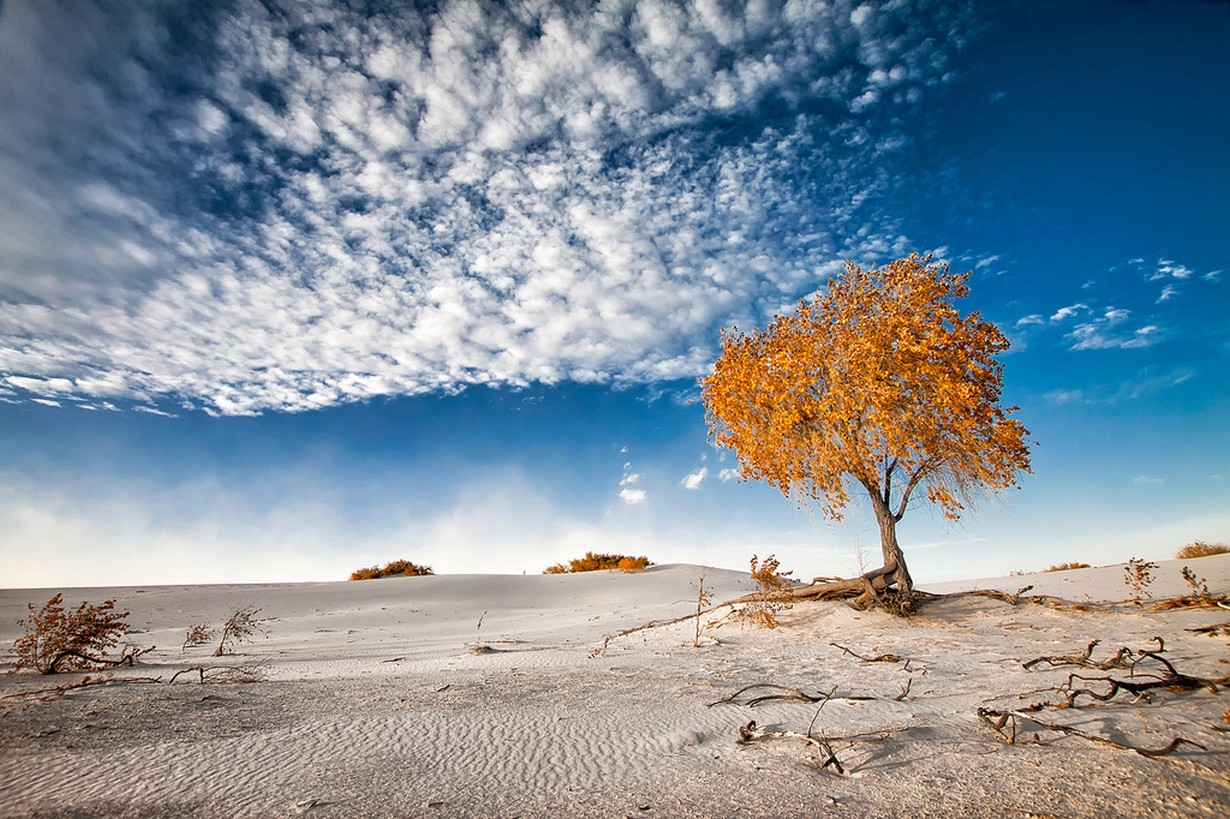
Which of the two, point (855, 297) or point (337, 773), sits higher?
point (855, 297)

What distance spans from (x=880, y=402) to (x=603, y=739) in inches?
337

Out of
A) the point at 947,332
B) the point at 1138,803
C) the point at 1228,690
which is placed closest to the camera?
the point at 1138,803

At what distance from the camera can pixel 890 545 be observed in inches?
413

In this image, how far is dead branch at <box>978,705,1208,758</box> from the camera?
2.45 meters

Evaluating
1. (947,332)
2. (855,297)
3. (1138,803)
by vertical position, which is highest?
(855,297)

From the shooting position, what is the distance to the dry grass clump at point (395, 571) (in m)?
23.4

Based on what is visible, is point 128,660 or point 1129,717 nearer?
point 1129,717

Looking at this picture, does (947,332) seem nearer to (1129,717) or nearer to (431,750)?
(1129,717)

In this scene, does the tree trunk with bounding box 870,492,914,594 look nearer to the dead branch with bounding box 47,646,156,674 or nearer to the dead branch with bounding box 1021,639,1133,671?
the dead branch with bounding box 1021,639,1133,671

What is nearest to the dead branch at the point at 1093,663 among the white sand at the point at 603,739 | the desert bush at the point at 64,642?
the white sand at the point at 603,739

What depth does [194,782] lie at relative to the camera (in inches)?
88.7

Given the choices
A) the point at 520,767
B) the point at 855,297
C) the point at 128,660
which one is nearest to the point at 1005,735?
the point at 520,767

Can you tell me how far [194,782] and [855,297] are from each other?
456 inches

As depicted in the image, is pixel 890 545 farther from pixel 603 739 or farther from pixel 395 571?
pixel 395 571
